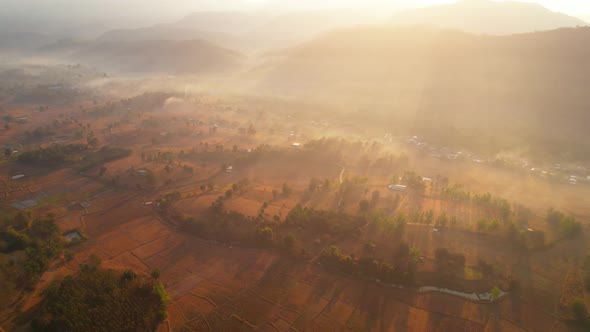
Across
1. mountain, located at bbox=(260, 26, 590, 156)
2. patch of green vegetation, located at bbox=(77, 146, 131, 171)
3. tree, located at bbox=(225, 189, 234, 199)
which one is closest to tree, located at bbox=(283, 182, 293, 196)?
tree, located at bbox=(225, 189, 234, 199)

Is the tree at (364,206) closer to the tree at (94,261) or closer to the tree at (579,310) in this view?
the tree at (579,310)

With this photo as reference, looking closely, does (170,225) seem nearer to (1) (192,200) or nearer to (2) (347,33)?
(1) (192,200)

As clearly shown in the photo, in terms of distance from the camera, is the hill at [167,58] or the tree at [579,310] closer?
the tree at [579,310]

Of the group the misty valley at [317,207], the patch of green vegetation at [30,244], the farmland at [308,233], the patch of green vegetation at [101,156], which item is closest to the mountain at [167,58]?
the misty valley at [317,207]

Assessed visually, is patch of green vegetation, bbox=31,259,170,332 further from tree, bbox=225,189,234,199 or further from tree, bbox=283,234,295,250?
tree, bbox=225,189,234,199

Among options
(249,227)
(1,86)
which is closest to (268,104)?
(249,227)

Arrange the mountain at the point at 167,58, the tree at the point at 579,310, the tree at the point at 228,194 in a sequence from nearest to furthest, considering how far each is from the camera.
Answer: the tree at the point at 579,310
the tree at the point at 228,194
the mountain at the point at 167,58
